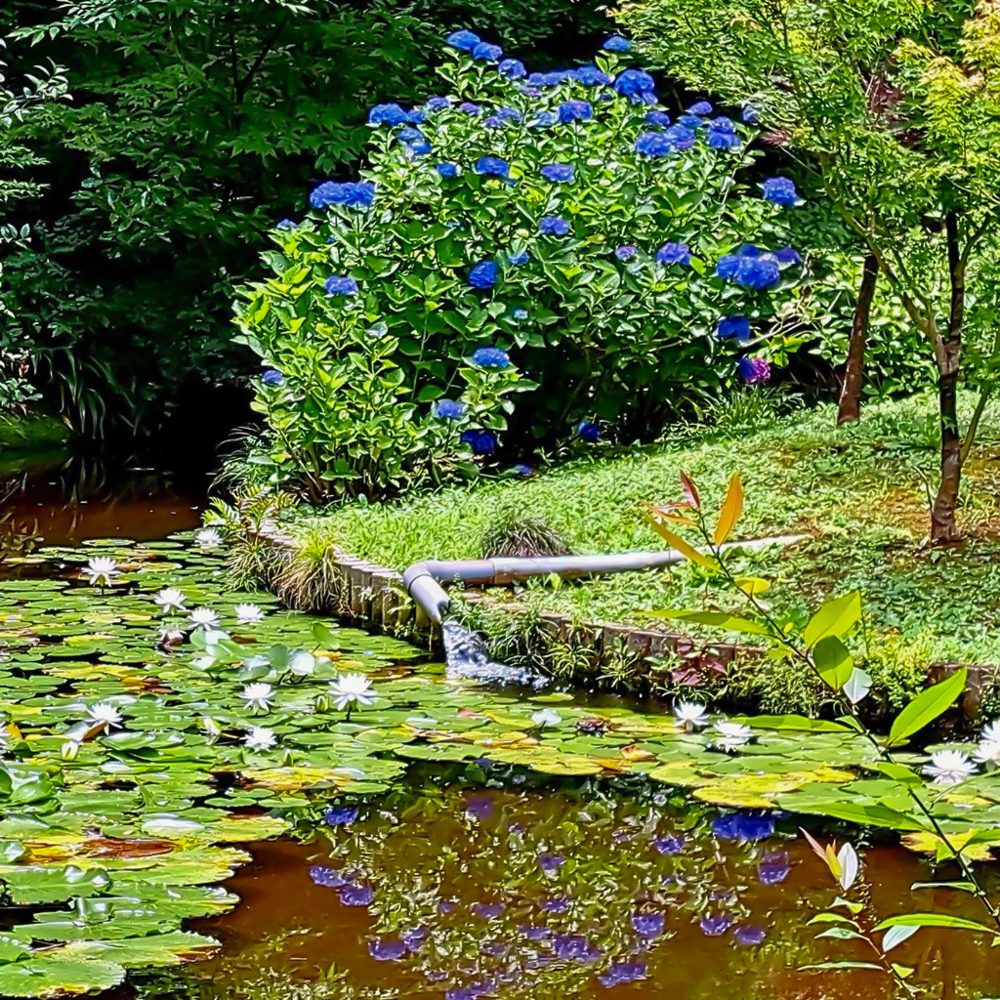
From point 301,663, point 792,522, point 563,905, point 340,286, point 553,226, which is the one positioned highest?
point 553,226

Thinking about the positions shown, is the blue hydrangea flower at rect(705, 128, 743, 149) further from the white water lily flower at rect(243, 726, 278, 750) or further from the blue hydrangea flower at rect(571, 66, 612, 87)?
the white water lily flower at rect(243, 726, 278, 750)

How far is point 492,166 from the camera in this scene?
748 cm

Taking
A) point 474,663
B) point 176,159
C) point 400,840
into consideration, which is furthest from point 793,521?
point 176,159

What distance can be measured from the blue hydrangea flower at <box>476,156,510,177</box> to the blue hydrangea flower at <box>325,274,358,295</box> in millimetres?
1032

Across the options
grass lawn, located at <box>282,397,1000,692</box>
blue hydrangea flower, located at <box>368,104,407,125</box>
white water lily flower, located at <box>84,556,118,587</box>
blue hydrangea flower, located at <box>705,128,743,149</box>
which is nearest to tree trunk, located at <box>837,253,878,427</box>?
grass lawn, located at <box>282,397,1000,692</box>

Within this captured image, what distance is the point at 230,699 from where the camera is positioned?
4.20m

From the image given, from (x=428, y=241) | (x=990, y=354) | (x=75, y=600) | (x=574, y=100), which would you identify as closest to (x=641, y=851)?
(x=990, y=354)

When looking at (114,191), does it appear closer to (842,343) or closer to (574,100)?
(574,100)

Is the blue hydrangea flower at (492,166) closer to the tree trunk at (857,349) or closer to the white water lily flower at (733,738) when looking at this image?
the tree trunk at (857,349)

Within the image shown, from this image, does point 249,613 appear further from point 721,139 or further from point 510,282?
point 721,139

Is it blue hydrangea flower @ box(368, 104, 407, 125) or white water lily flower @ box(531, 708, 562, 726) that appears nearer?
white water lily flower @ box(531, 708, 562, 726)

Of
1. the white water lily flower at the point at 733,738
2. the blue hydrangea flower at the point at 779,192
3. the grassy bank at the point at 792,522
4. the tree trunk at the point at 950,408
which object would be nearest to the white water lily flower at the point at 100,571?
the grassy bank at the point at 792,522

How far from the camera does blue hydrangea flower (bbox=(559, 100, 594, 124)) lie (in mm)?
7918

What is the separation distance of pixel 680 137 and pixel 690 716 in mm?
5129
